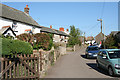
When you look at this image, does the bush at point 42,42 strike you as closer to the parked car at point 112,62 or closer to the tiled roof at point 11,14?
the tiled roof at point 11,14

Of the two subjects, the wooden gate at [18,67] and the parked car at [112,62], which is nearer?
the wooden gate at [18,67]

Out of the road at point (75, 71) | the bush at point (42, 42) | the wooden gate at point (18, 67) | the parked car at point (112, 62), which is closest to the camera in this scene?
the wooden gate at point (18, 67)

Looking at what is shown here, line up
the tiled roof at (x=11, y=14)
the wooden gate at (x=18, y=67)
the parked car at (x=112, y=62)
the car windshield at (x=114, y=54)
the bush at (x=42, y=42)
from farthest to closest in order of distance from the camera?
the tiled roof at (x=11, y=14)
the bush at (x=42, y=42)
the car windshield at (x=114, y=54)
the parked car at (x=112, y=62)
the wooden gate at (x=18, y=67)

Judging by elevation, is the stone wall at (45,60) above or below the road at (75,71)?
above

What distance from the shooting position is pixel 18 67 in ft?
19.9

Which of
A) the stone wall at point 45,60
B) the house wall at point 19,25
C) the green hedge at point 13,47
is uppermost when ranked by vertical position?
the house wall at point 19,25

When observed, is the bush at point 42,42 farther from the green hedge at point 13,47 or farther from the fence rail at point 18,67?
the fence rail at point 18,67

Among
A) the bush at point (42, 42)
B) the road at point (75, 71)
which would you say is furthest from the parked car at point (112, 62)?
the bush at point (42, 42)

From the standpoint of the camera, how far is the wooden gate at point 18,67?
5.59m

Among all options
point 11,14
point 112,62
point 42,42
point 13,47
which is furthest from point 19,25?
point 112,62

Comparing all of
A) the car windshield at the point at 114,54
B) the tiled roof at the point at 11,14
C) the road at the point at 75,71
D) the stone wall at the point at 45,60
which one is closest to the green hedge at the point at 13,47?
the stone wall at the point at 45,60

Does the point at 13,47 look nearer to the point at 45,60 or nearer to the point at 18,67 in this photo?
the point at 45,60

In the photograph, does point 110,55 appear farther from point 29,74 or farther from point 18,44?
point 18,44

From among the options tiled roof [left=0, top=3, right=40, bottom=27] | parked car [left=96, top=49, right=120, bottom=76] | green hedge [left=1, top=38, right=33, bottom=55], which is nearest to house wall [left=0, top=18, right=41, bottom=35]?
tiled roof [left=0, top=3, right=40, bottom=27]
